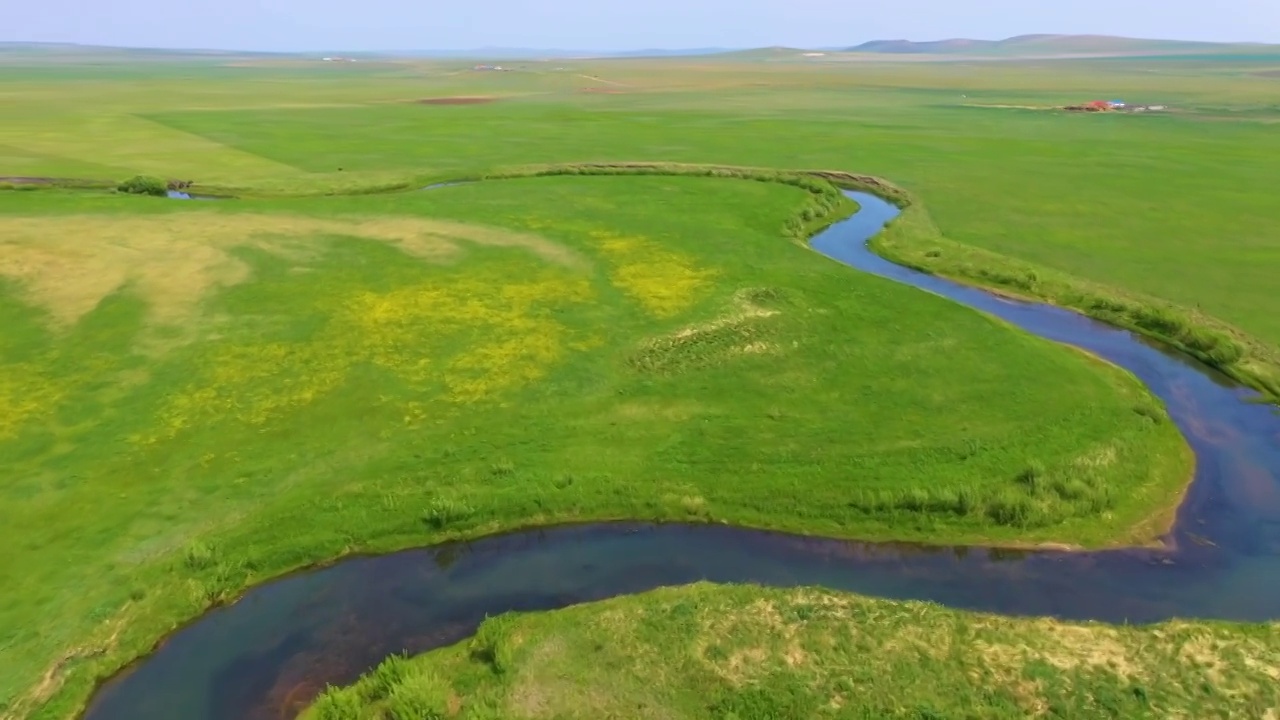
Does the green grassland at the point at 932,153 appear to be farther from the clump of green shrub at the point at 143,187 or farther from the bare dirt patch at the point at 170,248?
the bare dirt patch at the point at 170,248

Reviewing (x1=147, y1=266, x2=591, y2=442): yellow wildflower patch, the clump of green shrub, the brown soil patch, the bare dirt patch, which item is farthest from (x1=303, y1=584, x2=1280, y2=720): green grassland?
the brown soil patch

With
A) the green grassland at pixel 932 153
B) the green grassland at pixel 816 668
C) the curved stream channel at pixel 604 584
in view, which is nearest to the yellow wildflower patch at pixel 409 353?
the curved stream channel at pixel 604 584

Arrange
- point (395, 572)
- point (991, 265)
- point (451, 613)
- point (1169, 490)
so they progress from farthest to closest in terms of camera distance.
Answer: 1. point (991, 265)
2. point (1169, 490)
3. point (395, 572)
4. point (451, 613)

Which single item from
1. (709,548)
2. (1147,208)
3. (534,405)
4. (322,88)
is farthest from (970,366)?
(322,88)

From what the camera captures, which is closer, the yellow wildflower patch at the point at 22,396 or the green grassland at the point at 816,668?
the green grassland at the point at 816,668

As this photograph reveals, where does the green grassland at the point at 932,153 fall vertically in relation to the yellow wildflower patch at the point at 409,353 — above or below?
above

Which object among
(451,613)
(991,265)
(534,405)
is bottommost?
(451,613)

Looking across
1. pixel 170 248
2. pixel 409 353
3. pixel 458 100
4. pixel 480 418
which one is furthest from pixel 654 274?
pixel 458 100

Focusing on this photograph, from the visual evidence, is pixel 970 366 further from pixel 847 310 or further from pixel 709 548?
pixel 709 548
